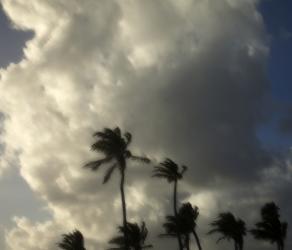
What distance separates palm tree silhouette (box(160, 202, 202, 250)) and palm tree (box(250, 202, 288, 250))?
9446 mm

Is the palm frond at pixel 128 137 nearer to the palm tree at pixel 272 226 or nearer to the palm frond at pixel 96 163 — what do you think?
the palm frond at pixel 96 163

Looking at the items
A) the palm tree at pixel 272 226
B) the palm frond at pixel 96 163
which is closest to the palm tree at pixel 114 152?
the palm frond at pixel 96 163

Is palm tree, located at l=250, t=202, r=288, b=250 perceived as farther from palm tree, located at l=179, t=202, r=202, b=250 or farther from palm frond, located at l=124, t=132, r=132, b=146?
palm frond, located at l=124, t=132, r=132, b=146

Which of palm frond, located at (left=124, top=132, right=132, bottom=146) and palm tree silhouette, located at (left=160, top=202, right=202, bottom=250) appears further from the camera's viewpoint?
palm tree silhouette, located at (left=160, top=202, right=202, bottom=250)

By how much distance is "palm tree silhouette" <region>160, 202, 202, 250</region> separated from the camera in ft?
224

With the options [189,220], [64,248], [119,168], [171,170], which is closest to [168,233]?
[189,220]

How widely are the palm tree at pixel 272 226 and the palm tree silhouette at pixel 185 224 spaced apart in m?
9.45

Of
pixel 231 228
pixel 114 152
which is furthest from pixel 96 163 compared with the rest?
pixel 231 228

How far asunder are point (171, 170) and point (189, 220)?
863 cm

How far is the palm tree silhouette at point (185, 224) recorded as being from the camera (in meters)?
68.2

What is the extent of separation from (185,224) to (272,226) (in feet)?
40.8

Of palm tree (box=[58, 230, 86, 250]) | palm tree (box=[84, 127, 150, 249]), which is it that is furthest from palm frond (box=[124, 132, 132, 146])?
palm tree (box=[58, 230, 86, 250])

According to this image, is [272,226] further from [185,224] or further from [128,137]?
[128,137]

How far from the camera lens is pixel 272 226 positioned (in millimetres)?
70000
